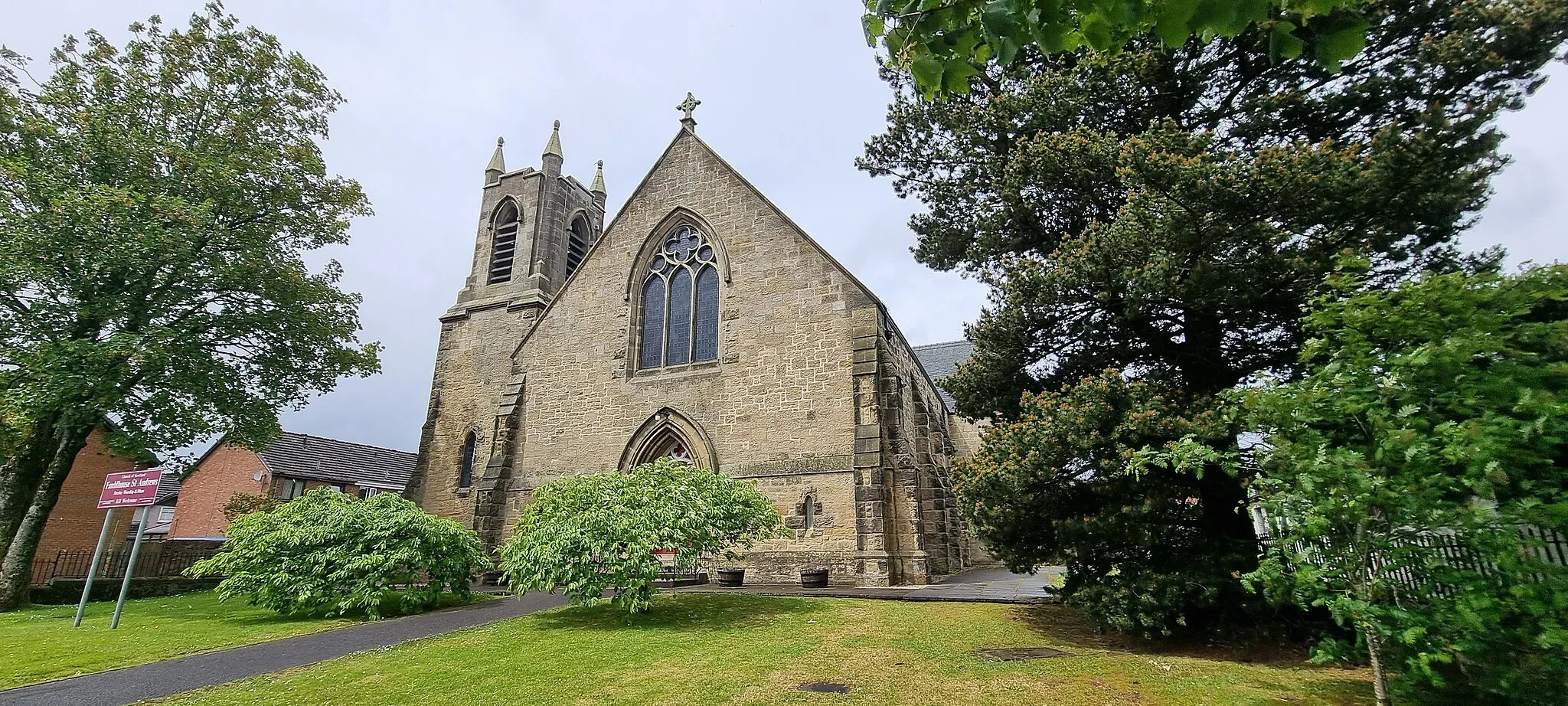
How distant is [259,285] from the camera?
54.6ft

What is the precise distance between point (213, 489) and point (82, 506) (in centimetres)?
1157

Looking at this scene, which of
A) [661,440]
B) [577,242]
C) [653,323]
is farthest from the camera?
[577,242]

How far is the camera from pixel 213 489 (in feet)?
117

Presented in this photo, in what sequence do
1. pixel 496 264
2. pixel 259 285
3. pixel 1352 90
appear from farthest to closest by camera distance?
1. pixel 496 264
2. pixel 259 285
3. pixel 1352 90

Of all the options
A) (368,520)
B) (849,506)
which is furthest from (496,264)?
(849,506)

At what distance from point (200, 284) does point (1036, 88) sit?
18206mm

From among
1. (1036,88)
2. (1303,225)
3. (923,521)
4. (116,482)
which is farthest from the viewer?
(923,521)

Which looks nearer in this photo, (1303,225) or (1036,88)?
(1303,225)

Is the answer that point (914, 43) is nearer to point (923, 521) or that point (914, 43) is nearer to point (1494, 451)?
point (1494, 451)

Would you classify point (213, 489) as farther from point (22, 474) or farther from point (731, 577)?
point (731, 577)

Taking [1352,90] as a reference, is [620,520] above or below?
below

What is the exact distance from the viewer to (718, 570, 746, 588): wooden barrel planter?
16.1 metres

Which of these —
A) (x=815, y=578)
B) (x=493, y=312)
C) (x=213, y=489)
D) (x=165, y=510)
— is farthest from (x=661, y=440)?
(x=165, y=510)

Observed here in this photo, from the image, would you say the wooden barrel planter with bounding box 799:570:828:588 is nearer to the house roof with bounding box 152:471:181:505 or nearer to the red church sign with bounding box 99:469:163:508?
the red church sign with bounding box 99:469:163:508
